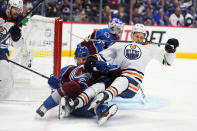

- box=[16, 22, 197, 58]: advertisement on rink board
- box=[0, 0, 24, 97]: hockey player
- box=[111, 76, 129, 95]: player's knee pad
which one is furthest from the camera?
box=[16, 22, 197, 58]: advertisement on rink board

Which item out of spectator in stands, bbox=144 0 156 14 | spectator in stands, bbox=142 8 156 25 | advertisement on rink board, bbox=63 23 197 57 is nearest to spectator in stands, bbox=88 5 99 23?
advertisement on rink board, bbox=63 23 197 57

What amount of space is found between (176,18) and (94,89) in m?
5.84

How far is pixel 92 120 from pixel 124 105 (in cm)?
65

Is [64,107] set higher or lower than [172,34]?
lower

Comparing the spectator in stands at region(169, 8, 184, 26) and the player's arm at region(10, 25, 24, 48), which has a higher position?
the spectator in stands at region(169, 8, 184, 26)

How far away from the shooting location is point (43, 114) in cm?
261

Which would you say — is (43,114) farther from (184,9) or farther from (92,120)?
(184,9)

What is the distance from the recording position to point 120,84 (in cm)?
272

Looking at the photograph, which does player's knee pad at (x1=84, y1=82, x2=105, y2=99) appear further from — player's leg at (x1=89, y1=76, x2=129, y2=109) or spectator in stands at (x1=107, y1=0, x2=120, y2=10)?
spectator in stands at (x1=107, y1=0, x2=120, y2=10)

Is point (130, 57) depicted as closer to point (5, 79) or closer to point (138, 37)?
point (138, 37)

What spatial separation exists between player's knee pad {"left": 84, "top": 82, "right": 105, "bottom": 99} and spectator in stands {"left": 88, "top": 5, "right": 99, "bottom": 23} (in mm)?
5099

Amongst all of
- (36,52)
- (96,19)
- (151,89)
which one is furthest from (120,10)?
(36,52)

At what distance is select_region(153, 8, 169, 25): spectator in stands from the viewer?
26.2ft

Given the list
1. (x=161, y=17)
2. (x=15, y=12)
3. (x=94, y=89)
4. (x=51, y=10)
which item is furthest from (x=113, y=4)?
(x=94, y=89)
